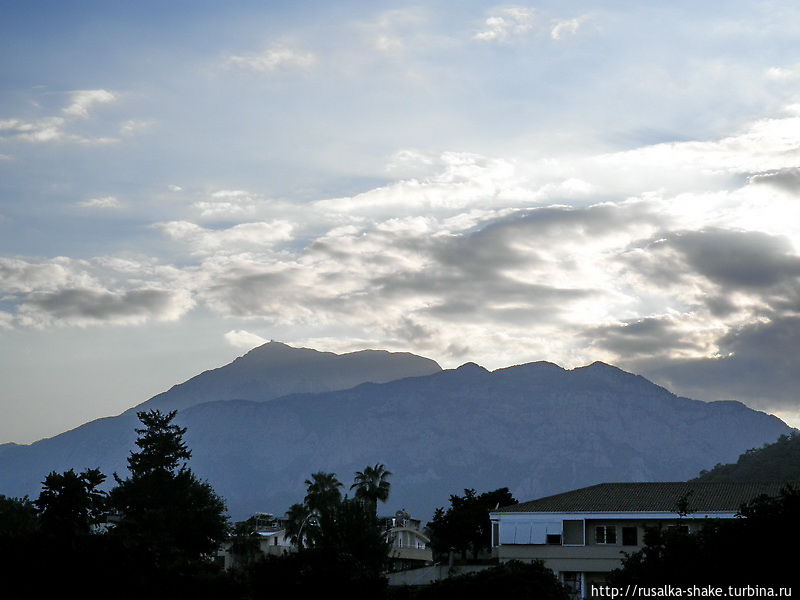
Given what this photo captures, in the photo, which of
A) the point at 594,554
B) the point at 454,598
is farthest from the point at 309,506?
the point at 454,598

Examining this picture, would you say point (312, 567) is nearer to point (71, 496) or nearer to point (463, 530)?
point (71, 496)

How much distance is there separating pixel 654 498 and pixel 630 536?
351 cm

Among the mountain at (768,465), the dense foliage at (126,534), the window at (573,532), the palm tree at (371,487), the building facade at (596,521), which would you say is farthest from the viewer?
the mountain at (768,465)

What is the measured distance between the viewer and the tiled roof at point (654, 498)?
5875cm

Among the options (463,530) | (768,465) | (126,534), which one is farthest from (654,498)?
(768,465)

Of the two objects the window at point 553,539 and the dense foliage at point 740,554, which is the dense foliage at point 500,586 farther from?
Result: the window at point 553,539

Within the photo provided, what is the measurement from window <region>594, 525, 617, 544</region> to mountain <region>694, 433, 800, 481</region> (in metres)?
43.7

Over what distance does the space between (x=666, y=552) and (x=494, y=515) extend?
131ft

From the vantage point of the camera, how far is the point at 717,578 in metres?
22.2

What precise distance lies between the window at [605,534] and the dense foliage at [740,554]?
35677 mm

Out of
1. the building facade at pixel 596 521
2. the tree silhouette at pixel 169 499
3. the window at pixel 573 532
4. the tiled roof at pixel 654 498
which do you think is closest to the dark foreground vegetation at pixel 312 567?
the tree silhouette at pixel 169 499

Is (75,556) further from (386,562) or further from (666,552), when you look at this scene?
(386,562)

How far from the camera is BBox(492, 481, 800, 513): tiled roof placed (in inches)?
2313

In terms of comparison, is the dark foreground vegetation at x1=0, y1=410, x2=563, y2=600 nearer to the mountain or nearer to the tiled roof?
the tiled roof
